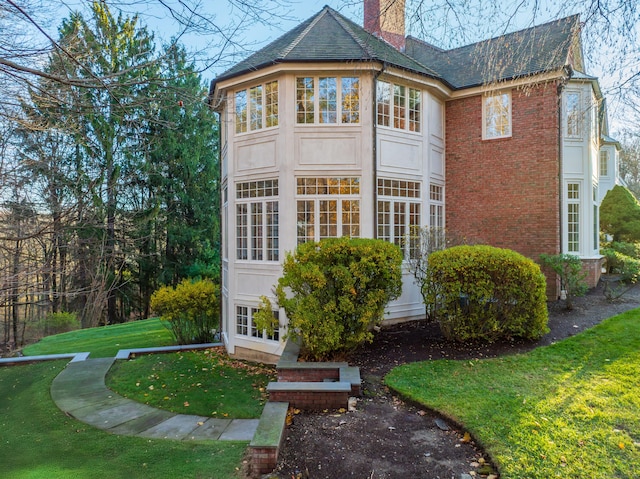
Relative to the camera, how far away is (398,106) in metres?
9.88

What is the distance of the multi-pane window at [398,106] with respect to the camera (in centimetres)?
958

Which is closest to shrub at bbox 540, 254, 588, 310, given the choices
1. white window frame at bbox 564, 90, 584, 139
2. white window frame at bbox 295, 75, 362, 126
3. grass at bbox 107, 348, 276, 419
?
white window frame at bbox 564, 90, 584, 139

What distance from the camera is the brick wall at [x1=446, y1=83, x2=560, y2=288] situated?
10.4 meters

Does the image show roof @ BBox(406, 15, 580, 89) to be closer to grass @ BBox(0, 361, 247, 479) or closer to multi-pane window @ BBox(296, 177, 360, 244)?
multi-pane window @ BBox(296, 177, 360, 244)

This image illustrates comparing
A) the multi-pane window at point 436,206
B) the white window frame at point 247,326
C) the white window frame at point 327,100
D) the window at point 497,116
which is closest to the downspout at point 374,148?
the white window frame at point 327,100

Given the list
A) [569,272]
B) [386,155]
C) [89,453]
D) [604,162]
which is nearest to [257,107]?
[386,155]

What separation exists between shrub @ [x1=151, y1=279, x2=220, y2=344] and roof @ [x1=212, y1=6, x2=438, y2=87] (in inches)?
240

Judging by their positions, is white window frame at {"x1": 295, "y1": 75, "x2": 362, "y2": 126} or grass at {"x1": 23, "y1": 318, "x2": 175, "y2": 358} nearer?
white window frame at {"x1": 295, "y1": 75, "x2": 362, "y2": 126}

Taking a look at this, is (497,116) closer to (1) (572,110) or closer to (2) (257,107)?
(1) (572,110)

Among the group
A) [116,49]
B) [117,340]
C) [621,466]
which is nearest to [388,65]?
[116,49]

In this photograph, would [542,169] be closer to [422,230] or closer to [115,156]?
[422,230]

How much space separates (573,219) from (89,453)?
12217 millimetres

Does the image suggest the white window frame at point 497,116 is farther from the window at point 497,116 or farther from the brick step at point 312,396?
the brick step at point 312,396

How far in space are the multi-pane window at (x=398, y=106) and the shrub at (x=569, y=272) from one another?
4740mm
